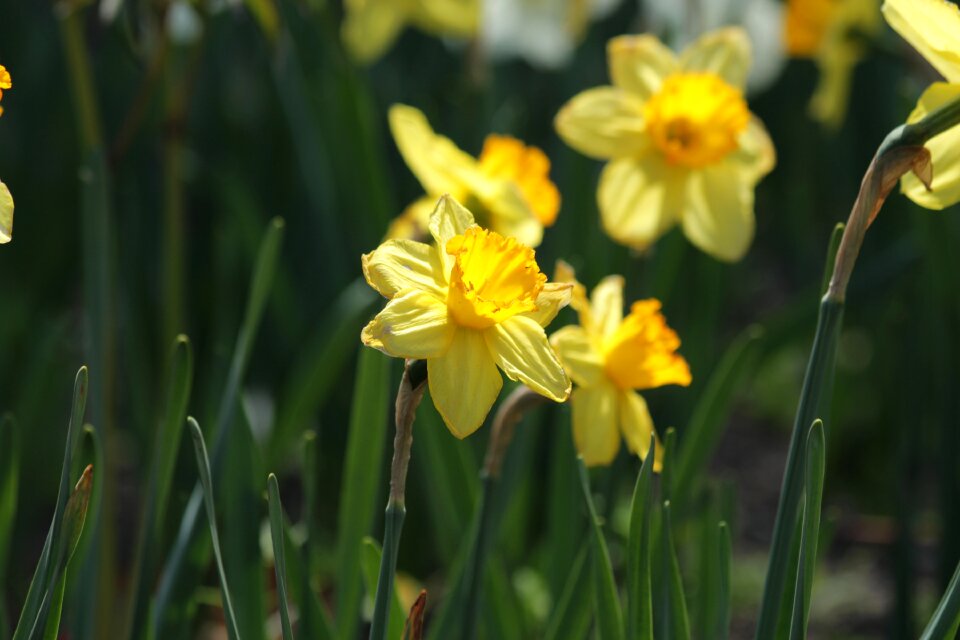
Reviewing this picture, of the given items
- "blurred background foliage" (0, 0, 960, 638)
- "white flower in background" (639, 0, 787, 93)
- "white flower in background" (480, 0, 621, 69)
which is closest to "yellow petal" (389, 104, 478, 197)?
"blurred background foliage" (0, 0, 960, 638)

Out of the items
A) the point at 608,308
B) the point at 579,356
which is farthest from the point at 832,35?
A: the point at 579,356

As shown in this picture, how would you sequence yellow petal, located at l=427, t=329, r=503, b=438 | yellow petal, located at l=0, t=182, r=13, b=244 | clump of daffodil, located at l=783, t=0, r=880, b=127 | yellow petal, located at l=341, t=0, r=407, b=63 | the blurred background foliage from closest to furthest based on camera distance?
yellow petal, located at l=0, t=182, r=13, b=244 → yellow petal, located at l=427, t=329, r=503, b=438 → the blurred background foliage → yellow petal, located at l=341, t=0, r=407, b=63 → clump of daffodil, located at l=783, t=0, r=880, b=127

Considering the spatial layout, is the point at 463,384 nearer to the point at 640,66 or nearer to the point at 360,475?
the point at 360,475

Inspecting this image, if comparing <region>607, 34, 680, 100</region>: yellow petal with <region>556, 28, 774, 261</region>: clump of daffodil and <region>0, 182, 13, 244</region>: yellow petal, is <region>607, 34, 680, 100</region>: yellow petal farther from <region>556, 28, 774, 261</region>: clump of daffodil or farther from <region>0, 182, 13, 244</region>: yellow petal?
<region>0, 182, 13, 244</region>: yellow petal

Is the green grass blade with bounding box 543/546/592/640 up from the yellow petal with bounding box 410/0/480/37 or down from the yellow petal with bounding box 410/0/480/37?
down

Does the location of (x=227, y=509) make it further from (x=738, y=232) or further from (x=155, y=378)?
(x=155, y=378)

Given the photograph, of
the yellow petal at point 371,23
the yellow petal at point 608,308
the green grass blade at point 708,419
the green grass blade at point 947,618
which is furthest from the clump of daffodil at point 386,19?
the green grass blade at point 947,618

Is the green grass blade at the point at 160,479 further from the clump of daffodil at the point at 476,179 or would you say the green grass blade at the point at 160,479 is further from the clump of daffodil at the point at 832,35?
the clump of daffodil at the point at 832,35
